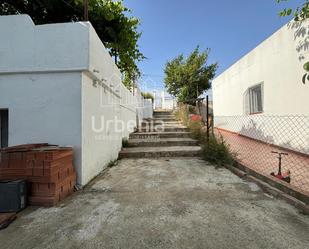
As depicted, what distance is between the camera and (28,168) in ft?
7.87

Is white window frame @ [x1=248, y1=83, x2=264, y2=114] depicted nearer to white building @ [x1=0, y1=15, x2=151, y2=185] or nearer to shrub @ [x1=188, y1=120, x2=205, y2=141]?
shrub @ [x1=188, y1=120, x2=205, y2=141]

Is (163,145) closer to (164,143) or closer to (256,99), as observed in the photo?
(164,143)

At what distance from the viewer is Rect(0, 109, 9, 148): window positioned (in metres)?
3.26

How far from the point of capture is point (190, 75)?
15.0 meters

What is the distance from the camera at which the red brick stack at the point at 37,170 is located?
7.73 feet

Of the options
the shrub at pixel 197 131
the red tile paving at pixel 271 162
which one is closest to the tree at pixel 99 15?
the shrub at pixel 197 131

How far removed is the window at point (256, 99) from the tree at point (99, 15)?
4961 millimetres

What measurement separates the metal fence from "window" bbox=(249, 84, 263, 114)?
0.29 m

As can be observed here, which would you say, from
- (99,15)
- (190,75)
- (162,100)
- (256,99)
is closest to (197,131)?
(256,99)

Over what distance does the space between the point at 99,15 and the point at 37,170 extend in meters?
5.50

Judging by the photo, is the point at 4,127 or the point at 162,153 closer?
the point at 4,127

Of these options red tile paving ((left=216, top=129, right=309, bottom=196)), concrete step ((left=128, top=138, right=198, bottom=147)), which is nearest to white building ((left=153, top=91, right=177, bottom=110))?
concrete step ((left=128, top=138, right=198, bottom=147))

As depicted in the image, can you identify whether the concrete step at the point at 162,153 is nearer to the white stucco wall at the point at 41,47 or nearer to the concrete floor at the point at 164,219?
the concrete floor at the point at 164,219

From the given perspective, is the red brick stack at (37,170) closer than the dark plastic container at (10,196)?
No
